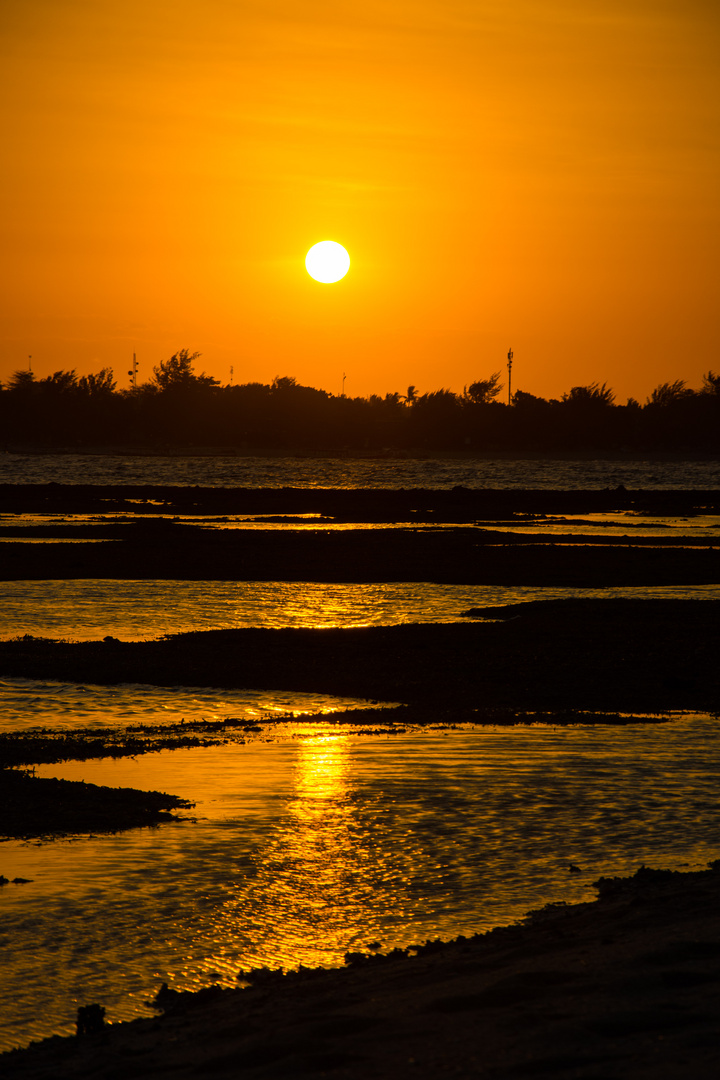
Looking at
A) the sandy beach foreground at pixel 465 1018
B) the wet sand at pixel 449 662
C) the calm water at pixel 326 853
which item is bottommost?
the calm water at pixel 326 853

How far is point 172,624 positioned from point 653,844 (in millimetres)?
12127

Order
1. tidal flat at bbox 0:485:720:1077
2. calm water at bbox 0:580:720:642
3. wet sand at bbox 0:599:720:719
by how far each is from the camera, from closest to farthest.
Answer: tidal flat at bbox 0:485:720:1077 → wet sand at bbox 0:599:720:719 → calm water at bbox 0:580:720:642

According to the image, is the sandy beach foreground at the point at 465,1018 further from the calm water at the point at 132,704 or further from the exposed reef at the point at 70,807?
the calm water at the point at 132,704

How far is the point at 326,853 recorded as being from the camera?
796 centimetres

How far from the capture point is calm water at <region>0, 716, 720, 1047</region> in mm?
6254

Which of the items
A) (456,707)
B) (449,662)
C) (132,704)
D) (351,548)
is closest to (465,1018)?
(456,707)

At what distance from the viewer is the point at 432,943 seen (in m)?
6.28

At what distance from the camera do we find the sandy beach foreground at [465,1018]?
14.3 ft

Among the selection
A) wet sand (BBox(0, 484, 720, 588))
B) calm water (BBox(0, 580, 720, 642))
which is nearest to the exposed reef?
calm water (BBox(0, 580, 720, 642))

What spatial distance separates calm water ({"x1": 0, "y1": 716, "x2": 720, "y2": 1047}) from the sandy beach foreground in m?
0.48

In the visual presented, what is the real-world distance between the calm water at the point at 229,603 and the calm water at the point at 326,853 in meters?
7.96

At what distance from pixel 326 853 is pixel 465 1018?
3240mm

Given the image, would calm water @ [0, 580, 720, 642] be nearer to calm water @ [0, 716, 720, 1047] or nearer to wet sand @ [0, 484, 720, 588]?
wet sand @ [0, 484, 720, 588]

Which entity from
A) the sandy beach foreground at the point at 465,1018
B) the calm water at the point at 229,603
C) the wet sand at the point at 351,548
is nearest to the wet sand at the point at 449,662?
the calm water at the point at 229,603
